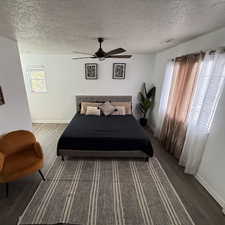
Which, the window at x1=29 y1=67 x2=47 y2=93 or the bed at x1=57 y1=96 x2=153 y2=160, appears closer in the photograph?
the bed at x1=57 y1=96 x2=153 y2=160

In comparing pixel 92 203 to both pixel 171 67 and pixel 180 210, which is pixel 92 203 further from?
pixel 171 67

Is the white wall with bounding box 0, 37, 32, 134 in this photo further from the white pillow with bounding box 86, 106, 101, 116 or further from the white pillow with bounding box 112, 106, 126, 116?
the white pillow with bounding box 112, 106, 126, 116

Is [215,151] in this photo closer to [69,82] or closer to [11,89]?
[11,89]

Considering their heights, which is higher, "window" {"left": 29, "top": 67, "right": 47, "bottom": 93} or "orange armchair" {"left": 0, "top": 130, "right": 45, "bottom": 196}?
"window" {"left": 29, "top": 67, "right": 47, "bottom": 93}

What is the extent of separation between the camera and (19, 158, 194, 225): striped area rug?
1.69 meters

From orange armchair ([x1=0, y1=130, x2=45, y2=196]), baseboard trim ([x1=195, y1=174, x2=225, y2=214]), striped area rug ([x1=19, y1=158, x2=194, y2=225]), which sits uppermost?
orange armchair ([x1=0, y1=130, x2=45, y2=196])

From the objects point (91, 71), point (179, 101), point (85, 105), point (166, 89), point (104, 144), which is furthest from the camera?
point (91, 71)

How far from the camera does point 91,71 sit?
4.47m

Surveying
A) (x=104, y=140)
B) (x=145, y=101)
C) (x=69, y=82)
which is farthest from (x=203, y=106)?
(x=69, y=82)

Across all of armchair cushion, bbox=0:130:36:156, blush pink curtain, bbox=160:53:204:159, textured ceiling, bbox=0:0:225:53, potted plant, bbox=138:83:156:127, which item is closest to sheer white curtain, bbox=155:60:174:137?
blush pink curtain, bbox=160:53:204:159

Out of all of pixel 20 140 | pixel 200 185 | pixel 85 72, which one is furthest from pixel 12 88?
pixel 200 185

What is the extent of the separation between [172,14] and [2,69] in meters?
2.82

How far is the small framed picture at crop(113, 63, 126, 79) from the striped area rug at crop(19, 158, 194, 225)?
302 cm

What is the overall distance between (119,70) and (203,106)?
9.82 feet
